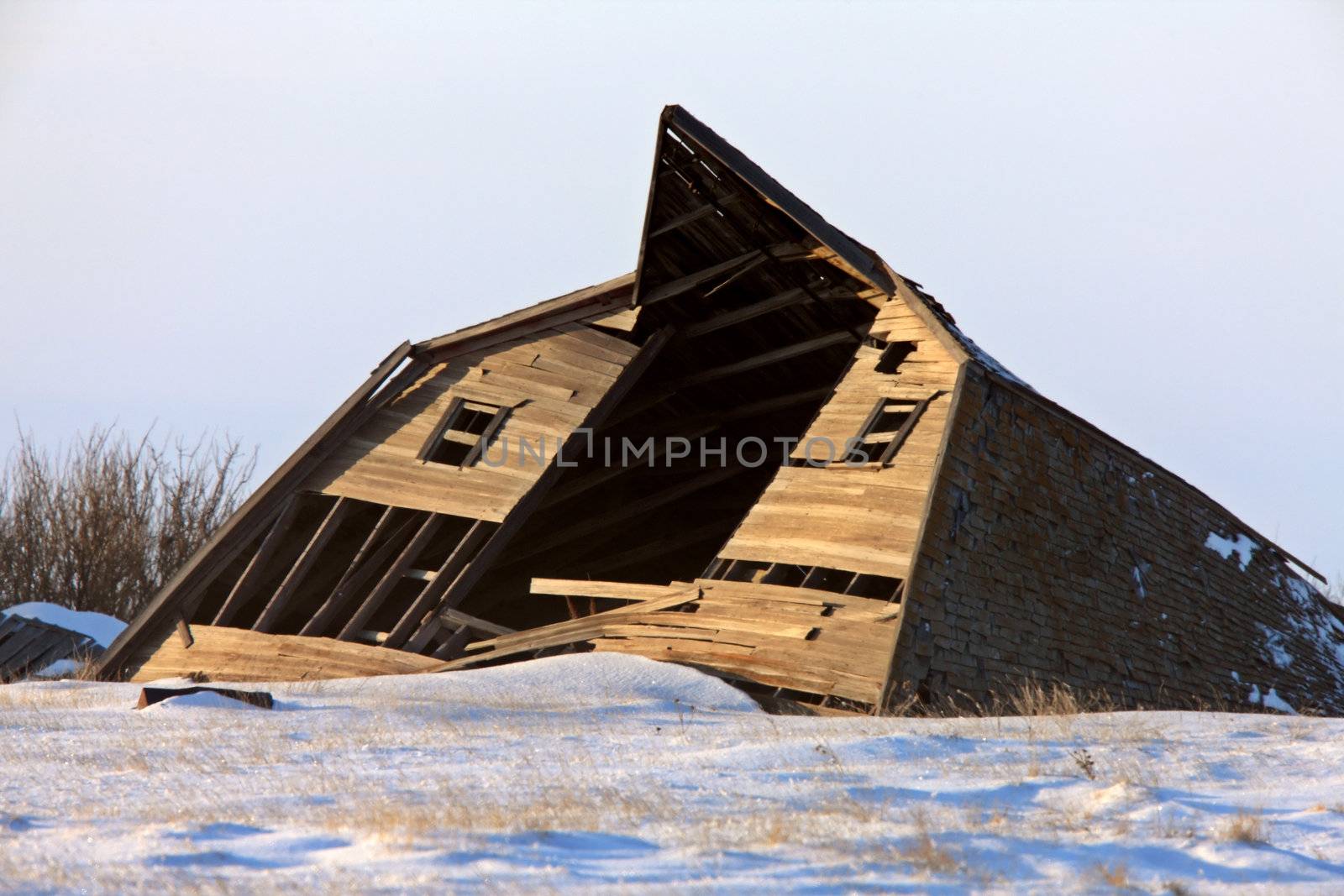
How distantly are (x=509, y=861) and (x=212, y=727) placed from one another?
5.30 meters

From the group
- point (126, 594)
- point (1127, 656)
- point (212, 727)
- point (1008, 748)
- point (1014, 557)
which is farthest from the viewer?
point (126, 594)

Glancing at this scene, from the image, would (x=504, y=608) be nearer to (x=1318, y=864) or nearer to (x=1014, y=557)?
(x=1014, y=557)

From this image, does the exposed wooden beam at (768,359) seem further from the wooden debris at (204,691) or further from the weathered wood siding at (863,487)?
the wooden debris at (204,691)

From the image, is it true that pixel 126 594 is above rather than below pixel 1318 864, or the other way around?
below

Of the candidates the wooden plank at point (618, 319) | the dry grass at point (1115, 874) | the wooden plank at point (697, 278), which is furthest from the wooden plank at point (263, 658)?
the dry grass at point (1115, 874)

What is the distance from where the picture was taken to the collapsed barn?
13058 mm

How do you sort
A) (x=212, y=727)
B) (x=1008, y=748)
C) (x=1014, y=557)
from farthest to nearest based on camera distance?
(x=1014, y=557), (x=212, y=727), (x=1008, y=748)

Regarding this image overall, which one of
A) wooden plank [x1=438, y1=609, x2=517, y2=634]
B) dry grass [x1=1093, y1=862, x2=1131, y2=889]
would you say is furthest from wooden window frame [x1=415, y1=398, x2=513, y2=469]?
dry grass [x1=1093, y1=862, x2=1131, y2=889]

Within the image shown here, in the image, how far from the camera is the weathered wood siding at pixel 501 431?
661 inches

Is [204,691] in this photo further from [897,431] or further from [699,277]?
[699,277]

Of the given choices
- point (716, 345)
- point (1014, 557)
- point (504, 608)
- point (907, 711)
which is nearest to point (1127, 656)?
point (1014, 557)

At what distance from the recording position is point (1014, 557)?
44.8ft

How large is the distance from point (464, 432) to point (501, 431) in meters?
0.76

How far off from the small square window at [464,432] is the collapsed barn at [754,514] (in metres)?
0.04
